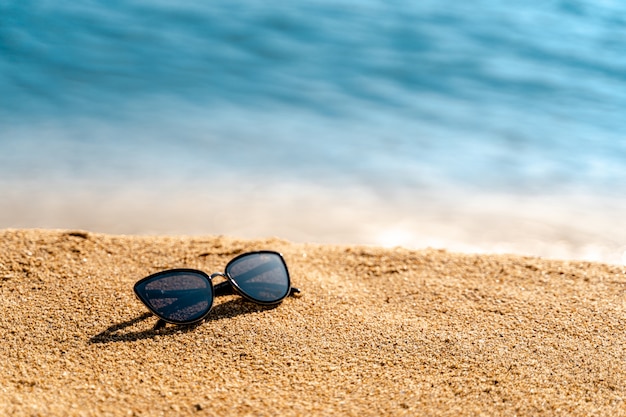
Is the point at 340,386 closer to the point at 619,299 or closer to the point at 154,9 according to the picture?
the point at 619,299

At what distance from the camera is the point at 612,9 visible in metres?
6.61

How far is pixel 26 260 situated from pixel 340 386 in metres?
1.45

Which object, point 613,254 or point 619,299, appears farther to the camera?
point 613,254

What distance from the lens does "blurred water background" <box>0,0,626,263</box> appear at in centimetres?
373

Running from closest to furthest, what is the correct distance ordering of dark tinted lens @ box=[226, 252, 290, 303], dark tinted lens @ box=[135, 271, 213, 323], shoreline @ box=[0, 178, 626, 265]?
dark tinted lens @ box=[135, 271, 213, 323]
dark tinted lens @ box=[226, 252, 290, 303]
shoreline @ box=[0, 178, 626, 265]

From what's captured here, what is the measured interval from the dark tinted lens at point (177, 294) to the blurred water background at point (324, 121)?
3.87 ft

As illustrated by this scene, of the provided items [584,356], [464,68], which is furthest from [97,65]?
[584,356]

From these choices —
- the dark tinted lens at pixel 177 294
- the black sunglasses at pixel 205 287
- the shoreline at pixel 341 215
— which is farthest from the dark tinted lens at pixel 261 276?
the shoreline at pixel 341 215

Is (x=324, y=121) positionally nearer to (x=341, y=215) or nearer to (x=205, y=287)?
(x=341, y=215)

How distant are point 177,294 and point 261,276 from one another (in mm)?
356

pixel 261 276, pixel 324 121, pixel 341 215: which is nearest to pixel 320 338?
pixel 261 276

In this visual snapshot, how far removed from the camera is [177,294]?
232 centimetres

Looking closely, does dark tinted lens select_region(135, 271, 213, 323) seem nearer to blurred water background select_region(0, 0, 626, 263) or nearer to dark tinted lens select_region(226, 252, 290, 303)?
dark tinted lens select_region(226, 252, 290, 303)

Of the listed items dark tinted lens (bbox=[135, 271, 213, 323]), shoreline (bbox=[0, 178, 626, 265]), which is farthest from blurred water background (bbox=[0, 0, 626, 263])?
dark tinted lens (bbox=[135, 271, 213, 323])
